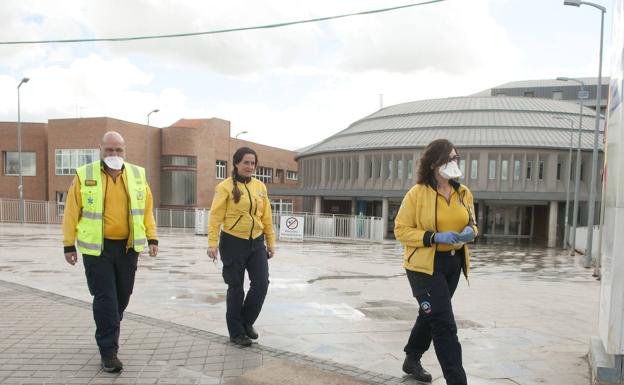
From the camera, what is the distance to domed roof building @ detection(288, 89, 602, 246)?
36.5m

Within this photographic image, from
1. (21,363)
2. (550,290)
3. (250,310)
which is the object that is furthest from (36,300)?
(550,290)

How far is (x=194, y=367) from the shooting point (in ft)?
13.8

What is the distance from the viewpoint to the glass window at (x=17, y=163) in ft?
129

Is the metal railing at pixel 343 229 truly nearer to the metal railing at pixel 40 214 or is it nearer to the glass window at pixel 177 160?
the metal railing at pixel 40 214

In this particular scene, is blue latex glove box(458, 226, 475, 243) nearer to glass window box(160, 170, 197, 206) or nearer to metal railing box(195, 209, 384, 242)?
metal railing box(195, 209, 384, 242)

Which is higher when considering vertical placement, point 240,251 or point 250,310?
point 240,251

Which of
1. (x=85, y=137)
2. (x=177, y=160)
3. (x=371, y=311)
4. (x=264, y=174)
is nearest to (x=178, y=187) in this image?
(x=177, y=160)

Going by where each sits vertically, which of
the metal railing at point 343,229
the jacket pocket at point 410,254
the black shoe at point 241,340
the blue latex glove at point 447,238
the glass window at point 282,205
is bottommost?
the glass window at point 282,205

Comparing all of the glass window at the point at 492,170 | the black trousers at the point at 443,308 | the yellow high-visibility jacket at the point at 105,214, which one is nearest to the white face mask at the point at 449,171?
the black trousers at the point at 443,308

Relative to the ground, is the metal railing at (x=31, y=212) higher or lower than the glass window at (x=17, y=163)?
lower

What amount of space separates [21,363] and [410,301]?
543 cm

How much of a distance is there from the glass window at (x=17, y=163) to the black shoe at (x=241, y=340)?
40.7 m

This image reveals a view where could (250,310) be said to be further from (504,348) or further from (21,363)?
(504,348)

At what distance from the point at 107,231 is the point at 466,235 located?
9.53 ft
